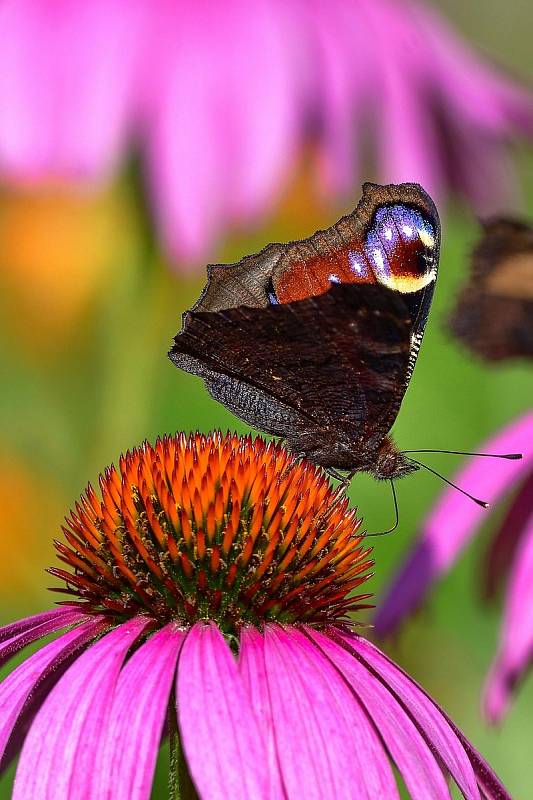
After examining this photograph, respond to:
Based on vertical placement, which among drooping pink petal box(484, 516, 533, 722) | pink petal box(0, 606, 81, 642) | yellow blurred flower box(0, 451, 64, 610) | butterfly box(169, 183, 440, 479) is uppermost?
butterfly box(169, 183, 440, 479)

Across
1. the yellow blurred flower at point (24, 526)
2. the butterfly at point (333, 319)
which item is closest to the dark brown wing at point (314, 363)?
the butterfly at point (333, 319)

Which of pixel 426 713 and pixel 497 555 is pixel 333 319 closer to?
pixel 426 713

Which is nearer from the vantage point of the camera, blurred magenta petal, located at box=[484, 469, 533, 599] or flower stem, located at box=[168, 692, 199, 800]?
flower stem, located at box=[168, 692, 199, 800]

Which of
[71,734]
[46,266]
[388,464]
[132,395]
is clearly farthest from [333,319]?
[46,266]

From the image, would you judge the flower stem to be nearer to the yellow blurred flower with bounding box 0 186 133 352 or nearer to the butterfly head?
the butterfly head

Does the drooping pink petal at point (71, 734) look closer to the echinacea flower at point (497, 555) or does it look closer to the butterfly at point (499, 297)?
the echinacea flower at point (497, 555)

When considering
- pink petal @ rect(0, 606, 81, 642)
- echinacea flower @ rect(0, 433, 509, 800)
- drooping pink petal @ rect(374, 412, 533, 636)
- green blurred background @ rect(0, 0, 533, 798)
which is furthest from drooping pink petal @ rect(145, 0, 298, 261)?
pink petal @ rect(0, 606, 81, 642)
